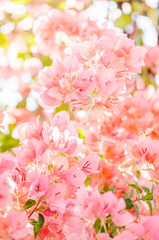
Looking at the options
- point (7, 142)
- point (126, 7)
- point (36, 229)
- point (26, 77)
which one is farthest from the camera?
point (126, 7)

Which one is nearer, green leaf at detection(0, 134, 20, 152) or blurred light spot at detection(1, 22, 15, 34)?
green leaf at detection(0, 134, 20, 152)

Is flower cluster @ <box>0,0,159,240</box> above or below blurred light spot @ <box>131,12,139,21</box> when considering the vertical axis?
above

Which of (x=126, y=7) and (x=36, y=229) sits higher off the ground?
(x=36, y=229)

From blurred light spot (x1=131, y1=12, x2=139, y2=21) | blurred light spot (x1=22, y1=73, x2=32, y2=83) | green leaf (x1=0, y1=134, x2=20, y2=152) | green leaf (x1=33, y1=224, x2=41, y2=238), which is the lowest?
blurred light spot (x1=22, y1=73, x2=32, y2=83)

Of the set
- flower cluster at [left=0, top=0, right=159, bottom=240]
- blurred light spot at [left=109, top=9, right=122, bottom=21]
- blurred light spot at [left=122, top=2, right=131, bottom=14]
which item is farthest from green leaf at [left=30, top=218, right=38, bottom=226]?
blurred light spot at [left=122, top=2, right=131, bottom=14]

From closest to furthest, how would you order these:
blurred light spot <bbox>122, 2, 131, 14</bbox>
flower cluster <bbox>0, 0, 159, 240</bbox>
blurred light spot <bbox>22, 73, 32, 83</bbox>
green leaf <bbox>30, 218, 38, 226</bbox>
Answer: flower cluster <bbox>0, 0, 159, 240</bbox>
green leaf <bbox>30, 218, 38, 226</bbox>
blurred light spot <bbox>22, 73, 32, 83</bbox>
blurred light spot <bbox>122, 2, 131, 14</bbox>

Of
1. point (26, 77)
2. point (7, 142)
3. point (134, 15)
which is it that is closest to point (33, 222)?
point (7, 142)

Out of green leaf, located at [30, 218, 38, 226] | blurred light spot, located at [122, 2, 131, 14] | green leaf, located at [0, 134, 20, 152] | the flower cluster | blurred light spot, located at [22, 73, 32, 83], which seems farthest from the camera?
blurred light spot, located at [122, 2, 131, 14]

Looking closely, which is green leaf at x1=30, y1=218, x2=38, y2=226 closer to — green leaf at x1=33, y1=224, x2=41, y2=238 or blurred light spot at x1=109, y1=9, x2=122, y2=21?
green leaf at x1=33, y1=224, x2=41, y2=238

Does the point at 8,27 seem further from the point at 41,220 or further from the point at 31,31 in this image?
the point at 41,220

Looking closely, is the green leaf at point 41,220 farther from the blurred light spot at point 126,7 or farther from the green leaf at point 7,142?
the blurred light spot at point 126,7

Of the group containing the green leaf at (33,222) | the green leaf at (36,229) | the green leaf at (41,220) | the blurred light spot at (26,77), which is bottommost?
the blurred light spot at (26,77)

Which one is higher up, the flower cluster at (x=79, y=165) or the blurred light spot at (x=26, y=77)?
the flower cluster at (x=79, y=165)

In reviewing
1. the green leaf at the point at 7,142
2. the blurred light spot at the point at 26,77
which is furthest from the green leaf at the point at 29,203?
the blurred light spot at the point at 26,77
